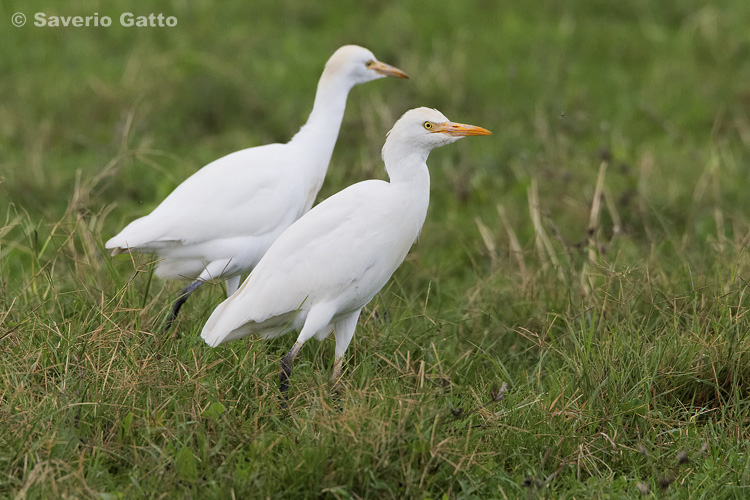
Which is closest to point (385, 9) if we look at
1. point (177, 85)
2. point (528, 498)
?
point (177, 85)

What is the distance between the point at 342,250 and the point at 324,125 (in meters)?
1.35

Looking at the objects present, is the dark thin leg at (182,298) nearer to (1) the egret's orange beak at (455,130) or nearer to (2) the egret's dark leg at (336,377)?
(2) the egret's dark leg at (336,377)

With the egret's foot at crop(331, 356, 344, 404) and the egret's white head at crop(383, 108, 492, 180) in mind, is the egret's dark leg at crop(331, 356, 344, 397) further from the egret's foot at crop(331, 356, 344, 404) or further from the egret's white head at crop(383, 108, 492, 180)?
the egret's white head at crop(383, 108, 492, 180)

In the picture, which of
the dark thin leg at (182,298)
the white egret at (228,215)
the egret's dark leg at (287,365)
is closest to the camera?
the egret's dark leg at (287,365)

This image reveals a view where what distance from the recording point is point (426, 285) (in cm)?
527

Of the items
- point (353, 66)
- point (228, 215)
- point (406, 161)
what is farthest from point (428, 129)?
point (353, 66)

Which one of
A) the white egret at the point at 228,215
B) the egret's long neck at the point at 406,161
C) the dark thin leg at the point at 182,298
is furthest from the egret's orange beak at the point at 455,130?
the dark thin leg at the point at 182,298

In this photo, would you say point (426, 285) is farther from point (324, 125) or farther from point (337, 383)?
point (337, 383)

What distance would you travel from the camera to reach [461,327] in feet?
15.3

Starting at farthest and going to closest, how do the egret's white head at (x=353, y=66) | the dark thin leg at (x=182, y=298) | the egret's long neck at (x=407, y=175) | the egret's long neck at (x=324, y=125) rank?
the egret's white head at (x=353, y=66), the egret's long neck at (x=324, y=125), the dark thin leg at (x=182, y=298), the egret's long neck at (x=407, y=175)

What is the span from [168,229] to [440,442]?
1.95 meters

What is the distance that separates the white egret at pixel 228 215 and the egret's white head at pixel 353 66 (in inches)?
15.3

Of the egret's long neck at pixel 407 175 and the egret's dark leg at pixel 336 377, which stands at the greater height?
the egret's long neck at pixel 407 175

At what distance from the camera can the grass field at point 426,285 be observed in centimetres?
325
